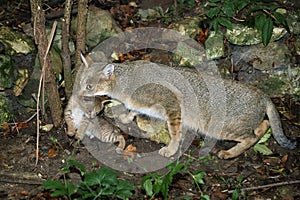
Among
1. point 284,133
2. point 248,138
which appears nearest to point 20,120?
point 248,138

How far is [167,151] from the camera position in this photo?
224 inches

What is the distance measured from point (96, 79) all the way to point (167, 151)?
1.13m

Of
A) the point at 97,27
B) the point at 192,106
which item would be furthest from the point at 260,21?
the point at 97,27

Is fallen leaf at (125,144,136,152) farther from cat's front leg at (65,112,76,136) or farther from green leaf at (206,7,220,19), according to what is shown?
green leaf at (206,7,220,19)

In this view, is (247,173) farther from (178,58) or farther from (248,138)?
(178,58)

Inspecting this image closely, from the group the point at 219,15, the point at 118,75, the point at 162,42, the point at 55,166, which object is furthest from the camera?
the point at 162,42

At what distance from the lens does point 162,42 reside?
7.13 meters

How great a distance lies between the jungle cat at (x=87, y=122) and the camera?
566cm

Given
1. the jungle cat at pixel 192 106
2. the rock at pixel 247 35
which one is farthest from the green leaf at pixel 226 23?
the jungle cat at pixel 192 106

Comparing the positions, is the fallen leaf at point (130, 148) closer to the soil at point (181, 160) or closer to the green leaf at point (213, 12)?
the soil at point (181, 160)

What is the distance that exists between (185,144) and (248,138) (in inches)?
28.7

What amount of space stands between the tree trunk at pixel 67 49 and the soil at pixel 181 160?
528mm

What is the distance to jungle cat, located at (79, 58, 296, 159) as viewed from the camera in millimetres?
5676

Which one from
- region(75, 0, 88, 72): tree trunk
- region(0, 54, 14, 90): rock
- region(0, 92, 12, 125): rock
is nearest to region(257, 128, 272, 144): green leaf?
region(75, 0, 88, 72): tree trunk
